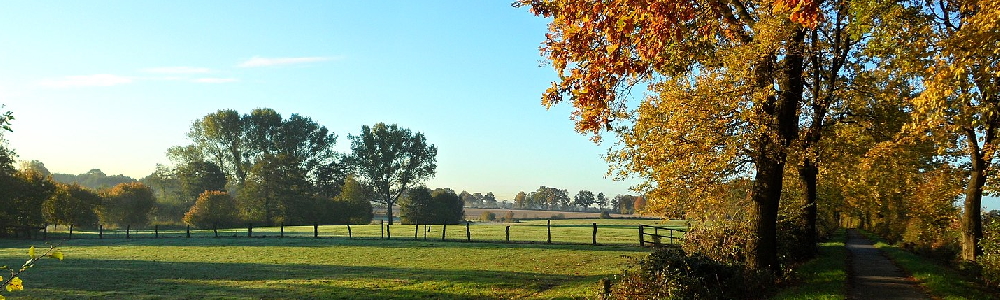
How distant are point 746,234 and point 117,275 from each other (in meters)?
21.0

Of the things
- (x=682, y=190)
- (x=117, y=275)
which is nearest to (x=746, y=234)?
(x=682, y=190)

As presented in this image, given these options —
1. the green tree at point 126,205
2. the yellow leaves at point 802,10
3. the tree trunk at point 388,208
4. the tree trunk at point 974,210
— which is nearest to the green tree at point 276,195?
the green tree at point 126,205

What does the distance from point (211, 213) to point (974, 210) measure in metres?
77.0

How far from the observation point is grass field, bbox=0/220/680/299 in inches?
691

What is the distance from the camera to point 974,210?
21.2m

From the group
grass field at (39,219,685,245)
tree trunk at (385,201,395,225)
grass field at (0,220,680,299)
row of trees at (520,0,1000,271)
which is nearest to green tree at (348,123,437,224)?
tree trunk at (385,201,395,225)

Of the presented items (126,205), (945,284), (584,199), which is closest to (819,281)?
(945,284)

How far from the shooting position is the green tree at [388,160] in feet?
337

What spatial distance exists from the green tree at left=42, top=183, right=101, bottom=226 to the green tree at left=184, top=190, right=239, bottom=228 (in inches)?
423

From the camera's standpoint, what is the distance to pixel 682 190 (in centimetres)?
1811

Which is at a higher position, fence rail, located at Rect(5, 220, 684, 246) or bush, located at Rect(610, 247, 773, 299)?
bush, located at Rect(610, 247, 773, 299)

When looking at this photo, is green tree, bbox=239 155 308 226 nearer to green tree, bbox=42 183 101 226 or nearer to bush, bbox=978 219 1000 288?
green tree, bbox=42 183 101 226

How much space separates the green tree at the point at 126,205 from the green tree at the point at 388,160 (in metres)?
31.1

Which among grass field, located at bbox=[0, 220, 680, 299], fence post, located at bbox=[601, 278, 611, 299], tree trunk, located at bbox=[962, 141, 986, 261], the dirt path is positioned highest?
tree trunk, located at bbox=[962, 141, 986, 261]
